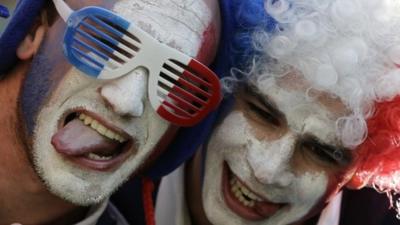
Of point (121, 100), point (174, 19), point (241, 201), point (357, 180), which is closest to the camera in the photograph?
point (121, 100)

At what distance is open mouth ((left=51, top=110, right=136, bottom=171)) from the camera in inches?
67.6

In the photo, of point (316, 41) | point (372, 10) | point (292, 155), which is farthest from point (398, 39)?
point (292, 155)

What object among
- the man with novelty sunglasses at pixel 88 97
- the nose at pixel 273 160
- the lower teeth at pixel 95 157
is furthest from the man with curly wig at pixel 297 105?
the lower teeth at pixel 95 157

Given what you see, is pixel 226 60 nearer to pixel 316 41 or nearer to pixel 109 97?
pixel 316 41

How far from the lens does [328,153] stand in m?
2.12

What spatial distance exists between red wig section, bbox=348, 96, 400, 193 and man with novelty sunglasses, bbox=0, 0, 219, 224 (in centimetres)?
63

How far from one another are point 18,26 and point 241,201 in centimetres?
91

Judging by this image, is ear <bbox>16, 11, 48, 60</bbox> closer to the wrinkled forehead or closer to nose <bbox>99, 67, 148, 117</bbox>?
the wrinkled forehead

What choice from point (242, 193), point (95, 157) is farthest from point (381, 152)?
point (95, 157)

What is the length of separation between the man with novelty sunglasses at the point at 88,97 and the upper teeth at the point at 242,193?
35cm

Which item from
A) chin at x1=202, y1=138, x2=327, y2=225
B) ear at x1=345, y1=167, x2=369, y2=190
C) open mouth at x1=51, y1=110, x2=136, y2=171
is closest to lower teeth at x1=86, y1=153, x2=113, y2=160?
open mouth at x1=51, y1=110, x2=136, y2=171

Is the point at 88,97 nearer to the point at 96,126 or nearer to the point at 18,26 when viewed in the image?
the point at 96,126

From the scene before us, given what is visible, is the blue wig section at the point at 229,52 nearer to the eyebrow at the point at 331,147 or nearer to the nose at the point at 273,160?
the nose at the point at 273,160

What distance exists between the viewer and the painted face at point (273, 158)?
80.5 inches
